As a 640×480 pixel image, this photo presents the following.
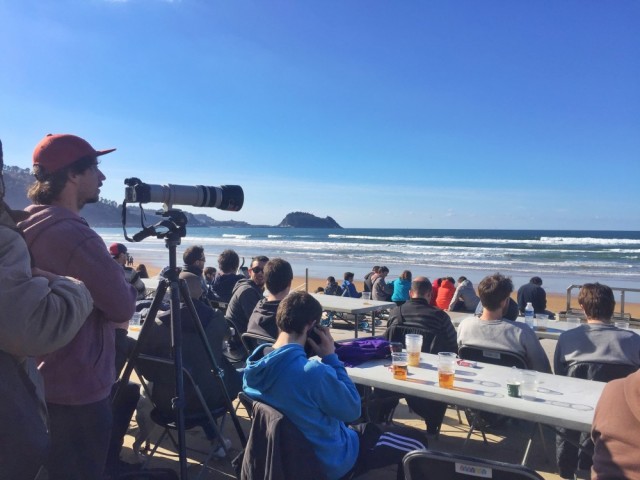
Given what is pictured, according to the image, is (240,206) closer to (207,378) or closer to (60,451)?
(207,378)

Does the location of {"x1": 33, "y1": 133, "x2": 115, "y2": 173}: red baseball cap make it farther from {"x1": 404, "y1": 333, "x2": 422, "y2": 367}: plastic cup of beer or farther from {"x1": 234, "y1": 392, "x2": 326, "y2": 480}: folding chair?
{"x1": 404, "y1": 333, "x2": 422, "y2": 367}: plastic cup of beer

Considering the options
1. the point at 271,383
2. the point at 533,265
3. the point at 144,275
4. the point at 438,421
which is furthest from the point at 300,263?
the point at 271,383

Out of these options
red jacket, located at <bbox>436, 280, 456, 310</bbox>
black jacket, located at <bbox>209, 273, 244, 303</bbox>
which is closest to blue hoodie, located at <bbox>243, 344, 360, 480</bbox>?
black jacket, located at <bbox>209, 273, 244, 303</bbox>

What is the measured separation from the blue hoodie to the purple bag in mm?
927

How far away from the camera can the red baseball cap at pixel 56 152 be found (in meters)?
1.81

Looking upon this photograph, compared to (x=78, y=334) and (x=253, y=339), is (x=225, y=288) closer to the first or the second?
(x=253, y=339)

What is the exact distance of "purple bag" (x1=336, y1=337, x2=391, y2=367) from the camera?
2918 millimetres

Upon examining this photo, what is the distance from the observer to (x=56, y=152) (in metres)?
1.82

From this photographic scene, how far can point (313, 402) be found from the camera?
1876mm

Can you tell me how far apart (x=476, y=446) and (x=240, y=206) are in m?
2.23

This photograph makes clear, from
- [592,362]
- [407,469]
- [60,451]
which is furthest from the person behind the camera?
[592,362]

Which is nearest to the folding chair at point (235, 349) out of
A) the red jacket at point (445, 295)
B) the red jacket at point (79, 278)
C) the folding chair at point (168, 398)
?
the folding chair at point (168, 398)

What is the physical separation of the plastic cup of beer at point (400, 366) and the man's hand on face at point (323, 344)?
0.68 m

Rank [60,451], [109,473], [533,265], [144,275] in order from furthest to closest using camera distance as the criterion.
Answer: [533,265] → [144,275] → [109,473] → [60,451]
